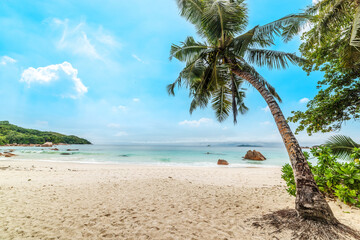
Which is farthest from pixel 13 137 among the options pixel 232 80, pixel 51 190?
pixel 232 80

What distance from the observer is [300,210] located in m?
3.13

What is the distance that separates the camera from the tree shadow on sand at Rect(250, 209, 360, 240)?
103 inches

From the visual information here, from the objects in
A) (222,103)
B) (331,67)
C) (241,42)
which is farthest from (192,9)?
(331,67)

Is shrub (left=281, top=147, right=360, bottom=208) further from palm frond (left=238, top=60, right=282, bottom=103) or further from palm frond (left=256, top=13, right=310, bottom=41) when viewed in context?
palm frond (left=256, top=13, right=310, bottom=41)

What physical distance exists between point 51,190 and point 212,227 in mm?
6209

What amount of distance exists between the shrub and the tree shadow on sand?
66cm

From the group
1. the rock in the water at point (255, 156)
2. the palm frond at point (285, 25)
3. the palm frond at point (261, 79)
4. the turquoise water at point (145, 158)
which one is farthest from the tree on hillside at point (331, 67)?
the rock in the water at point (255, 156)

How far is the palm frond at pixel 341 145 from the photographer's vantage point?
376 cm

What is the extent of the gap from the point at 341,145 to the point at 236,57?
154 inches

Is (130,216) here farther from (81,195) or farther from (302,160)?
(302,160)

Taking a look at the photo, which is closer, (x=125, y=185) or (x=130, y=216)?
(x=130, y=216)

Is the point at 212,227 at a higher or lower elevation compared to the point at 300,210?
lower

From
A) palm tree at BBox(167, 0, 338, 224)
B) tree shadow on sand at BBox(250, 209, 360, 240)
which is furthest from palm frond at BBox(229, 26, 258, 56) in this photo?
tree shadow on sand at BBox(250, 209, 360, 240)

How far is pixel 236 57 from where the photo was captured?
5.26 metres
